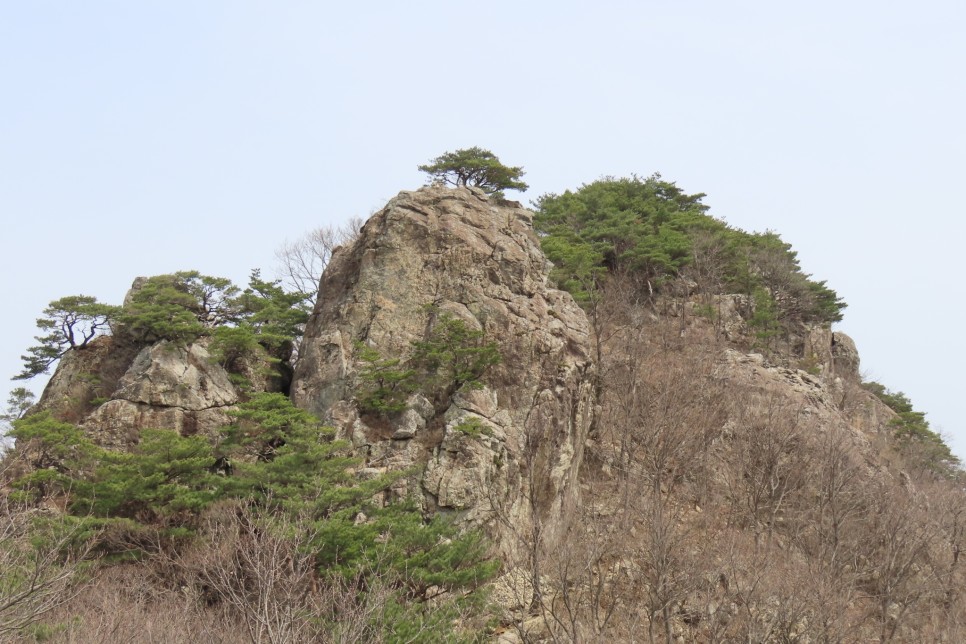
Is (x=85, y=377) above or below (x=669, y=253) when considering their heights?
below

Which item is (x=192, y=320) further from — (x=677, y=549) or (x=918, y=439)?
(x=918, y=439)

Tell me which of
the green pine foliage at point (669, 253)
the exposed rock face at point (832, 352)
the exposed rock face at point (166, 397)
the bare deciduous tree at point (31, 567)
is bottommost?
the bare deciduous tree at point (31, 567)

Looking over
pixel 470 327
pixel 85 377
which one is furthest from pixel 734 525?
pixel 85 377

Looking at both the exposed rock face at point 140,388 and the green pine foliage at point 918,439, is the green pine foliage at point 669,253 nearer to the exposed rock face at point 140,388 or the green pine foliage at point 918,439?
the green pine foliage at point 918,439

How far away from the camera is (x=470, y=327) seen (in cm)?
2112

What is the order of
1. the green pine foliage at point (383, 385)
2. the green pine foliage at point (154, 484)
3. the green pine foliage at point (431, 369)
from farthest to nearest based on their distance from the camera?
the green pine foliage at point (431, 369)
the green pine foliage at point (383, 385)
the green pine foliage at point (154, 484)

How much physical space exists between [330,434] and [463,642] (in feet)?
22.7

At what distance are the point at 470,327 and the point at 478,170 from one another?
12.0 metres

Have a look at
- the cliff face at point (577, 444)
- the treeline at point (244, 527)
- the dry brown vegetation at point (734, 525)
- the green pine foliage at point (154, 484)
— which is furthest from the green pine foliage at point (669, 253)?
the green pine foliage at point (154, 484)

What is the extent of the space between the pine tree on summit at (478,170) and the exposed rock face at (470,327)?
19.8ft

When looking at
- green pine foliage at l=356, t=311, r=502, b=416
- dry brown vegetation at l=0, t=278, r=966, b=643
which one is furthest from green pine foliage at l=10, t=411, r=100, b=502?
green pine foliage at l=356, t=311, r=502, b=416

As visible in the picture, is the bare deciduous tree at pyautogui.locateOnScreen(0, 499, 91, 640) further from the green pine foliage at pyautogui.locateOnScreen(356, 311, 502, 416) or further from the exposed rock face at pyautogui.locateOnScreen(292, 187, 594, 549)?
the green pine foliage at pyautogui.locateOnScreen(356, 311, 502, 416)

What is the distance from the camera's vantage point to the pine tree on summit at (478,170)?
102 feet

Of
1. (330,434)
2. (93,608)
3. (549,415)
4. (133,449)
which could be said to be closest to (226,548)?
(93,608)
